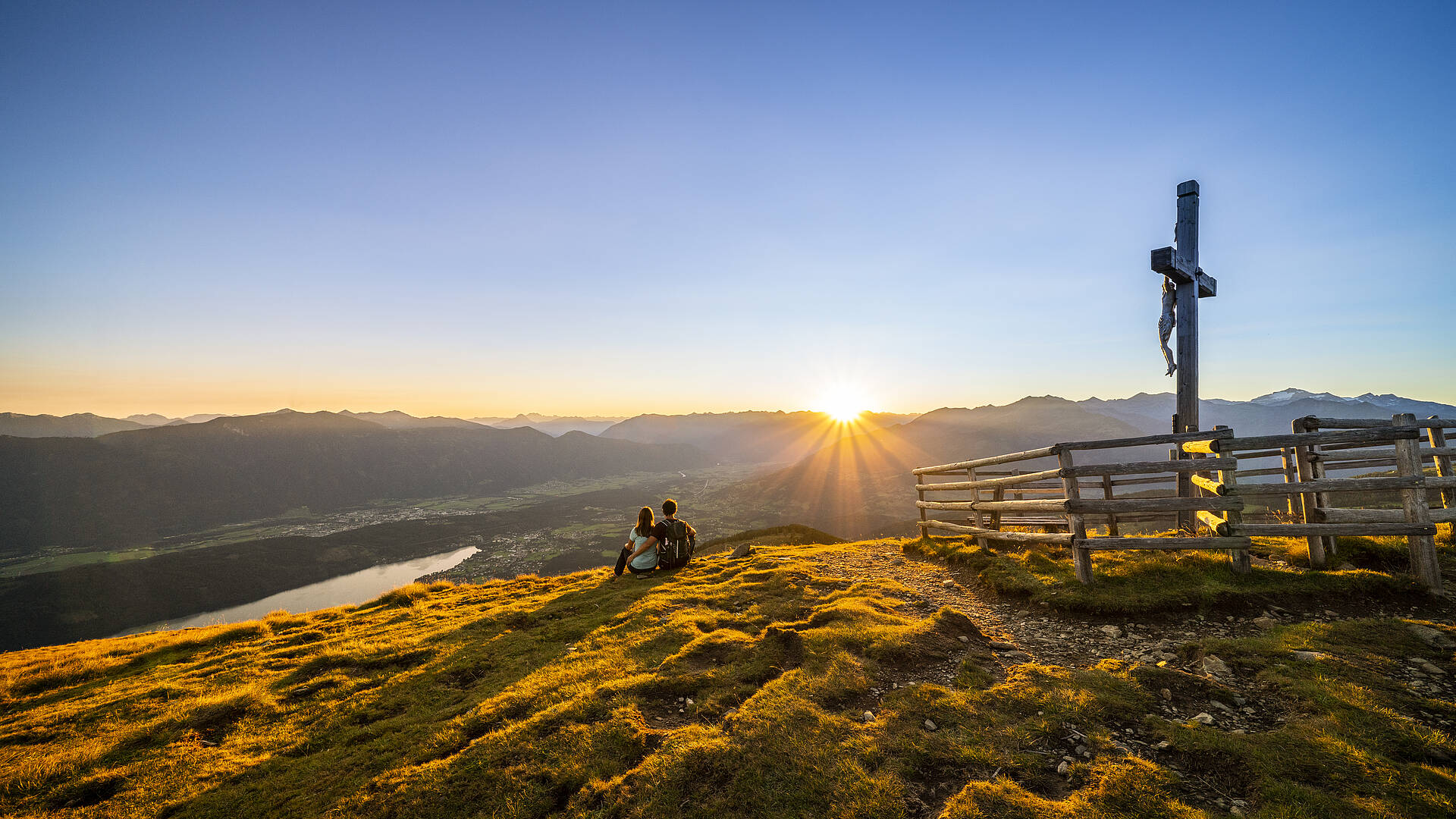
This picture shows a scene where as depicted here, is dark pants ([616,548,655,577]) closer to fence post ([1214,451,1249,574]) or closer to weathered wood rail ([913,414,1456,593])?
weathered wood rail ([913,414,1456,593])

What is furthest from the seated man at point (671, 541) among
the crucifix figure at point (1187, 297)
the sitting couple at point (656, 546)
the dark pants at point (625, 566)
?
the crucifix figure at point (1187, 297)

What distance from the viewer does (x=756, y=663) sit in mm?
7504

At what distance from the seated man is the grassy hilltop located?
4222 millimetres

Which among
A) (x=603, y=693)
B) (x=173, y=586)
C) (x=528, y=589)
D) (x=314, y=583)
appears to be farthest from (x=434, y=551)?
(x=603, y=693)

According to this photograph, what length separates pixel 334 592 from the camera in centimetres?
10438

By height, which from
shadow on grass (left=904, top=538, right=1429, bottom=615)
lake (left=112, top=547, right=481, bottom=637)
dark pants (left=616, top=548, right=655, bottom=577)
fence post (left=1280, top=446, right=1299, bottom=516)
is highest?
fence post (left=1280, top=446, right=1299, bottom=516)

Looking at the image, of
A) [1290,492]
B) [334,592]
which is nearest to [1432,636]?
[1290,492]

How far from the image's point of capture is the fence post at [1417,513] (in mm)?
8062

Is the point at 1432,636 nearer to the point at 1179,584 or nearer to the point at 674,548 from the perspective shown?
the point at 1179,584

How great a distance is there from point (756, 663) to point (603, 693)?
224cm

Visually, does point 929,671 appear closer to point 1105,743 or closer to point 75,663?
point 1105,743

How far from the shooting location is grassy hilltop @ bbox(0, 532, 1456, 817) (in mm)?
4586

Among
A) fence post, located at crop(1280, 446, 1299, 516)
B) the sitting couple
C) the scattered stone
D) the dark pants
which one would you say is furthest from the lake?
the scattered stone

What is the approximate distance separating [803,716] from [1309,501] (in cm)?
1086
